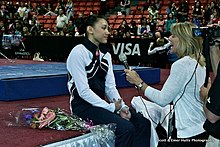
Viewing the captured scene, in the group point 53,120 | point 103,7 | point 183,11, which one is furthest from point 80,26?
point 103,7

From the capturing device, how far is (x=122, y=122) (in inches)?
127

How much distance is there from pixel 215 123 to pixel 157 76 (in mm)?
5491

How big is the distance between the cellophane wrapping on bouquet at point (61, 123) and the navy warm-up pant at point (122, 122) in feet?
0.16

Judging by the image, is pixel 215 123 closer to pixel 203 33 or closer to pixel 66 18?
pixel 203 33

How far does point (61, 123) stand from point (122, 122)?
55 centimetres

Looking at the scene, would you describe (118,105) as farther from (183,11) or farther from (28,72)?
(183,11)

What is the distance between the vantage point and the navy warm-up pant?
3.22 metres

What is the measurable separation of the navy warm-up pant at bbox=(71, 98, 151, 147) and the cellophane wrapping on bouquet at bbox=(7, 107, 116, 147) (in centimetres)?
5

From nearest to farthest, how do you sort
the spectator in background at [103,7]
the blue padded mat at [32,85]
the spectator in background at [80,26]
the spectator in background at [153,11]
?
the spectator in background at [80,26] < the blue padded mat at [32,85] < the spectator in background at [153,11] < the spectator in background at [103,7]

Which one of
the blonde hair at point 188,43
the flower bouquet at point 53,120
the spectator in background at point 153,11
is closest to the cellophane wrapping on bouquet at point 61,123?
the flower bouquet at point 53,120

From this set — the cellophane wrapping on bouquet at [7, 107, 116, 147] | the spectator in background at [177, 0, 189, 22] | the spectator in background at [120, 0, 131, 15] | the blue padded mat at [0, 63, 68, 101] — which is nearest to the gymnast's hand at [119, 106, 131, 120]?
the cellophane wrapping on bouquet at [7, 107, 116, 147]

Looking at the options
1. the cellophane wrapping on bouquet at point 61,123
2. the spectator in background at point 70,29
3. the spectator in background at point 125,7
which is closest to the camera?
the cellophane wrapping on bouquet at point 61,123

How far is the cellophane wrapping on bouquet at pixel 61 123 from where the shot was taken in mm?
3168

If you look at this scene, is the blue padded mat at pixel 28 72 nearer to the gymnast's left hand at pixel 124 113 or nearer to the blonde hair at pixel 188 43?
the gymnast's left hand at pixel 124 113
